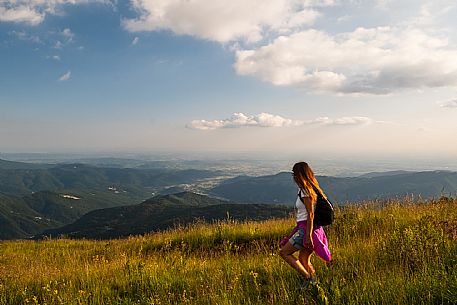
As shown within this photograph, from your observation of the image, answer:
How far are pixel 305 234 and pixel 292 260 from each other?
476 millimetres

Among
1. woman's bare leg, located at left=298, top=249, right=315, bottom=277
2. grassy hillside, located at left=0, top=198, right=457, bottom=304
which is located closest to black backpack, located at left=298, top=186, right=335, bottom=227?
woman's bare leg, located at left=298, top=249, right=315, bottom=277

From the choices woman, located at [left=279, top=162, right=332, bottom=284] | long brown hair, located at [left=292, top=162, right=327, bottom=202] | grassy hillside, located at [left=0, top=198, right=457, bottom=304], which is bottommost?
grassy hillside, located at [left=0, top=198, right=457, bottom=304]

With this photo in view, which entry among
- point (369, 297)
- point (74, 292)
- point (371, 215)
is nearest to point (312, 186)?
point (369, 297)

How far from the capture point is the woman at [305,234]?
18.3 feet

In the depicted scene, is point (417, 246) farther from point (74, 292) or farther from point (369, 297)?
point (74, 292)

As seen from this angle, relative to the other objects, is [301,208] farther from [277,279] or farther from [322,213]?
[277,279]

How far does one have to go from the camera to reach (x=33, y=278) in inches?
305

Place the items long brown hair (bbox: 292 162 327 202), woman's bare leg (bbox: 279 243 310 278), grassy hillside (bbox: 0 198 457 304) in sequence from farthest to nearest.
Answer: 1. long brown hair (bbox: 292 162 327 202)
2. woman's bare leg (bbox: 279 243 310 278)
3. grassy hillside (bbox: 0 198 457 304)

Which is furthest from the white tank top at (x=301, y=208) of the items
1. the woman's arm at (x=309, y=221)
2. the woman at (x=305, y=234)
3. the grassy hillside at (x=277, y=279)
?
the grassy hillside at (x=277, y=279)

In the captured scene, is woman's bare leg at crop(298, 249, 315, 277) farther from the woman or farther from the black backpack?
the black backpack

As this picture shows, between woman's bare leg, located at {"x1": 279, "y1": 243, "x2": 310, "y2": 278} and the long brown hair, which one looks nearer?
woman's bare leg, located at {"x1": 279, "y1": 243, "x2": 310, "y2": 278}

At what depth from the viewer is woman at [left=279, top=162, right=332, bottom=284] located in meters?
5.59

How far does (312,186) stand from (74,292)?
490 cm

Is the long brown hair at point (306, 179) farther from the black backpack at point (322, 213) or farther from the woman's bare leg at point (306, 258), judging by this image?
the woman's bare leg at point (306, 258)
